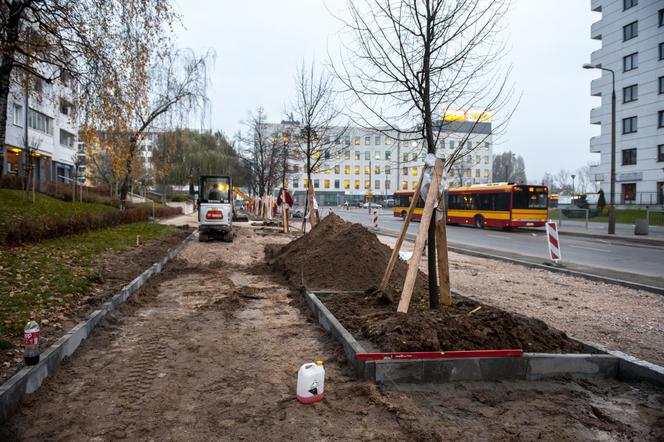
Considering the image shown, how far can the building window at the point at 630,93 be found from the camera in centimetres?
3816

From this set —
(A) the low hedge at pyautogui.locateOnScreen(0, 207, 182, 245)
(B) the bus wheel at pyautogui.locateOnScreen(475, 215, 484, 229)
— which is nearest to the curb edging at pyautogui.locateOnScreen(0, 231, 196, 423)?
(A) the low hedge at pyautogui.locateOnScreen(0, 207, 182, 245)

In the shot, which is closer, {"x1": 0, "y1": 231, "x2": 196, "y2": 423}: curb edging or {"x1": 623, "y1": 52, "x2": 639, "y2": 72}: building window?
{"x1": 0, "y1": 231, "x2": 196, "y2": 423}: curb edging

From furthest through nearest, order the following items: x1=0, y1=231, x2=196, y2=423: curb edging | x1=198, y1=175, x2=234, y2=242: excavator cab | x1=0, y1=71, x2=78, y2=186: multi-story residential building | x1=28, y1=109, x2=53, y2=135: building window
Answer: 1. x1=28, y1=109, x2=53, y2=135: building window
2. x1=0, y1=71, x2=78, y2=186: multi-story residential building
3. x1=198, y1=175, x2=234, y2=242: excavator cab
4. x1=0, y1=231, x2=196, y2=423: curb edging

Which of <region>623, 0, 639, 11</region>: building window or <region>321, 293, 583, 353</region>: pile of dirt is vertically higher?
<region>623, 0, 639, 11</region>: building window

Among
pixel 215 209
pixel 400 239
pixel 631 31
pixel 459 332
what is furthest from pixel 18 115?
pixel 631 31

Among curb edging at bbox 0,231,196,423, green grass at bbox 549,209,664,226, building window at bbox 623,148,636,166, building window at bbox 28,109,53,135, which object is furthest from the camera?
building window at bbox 623,148,636,166

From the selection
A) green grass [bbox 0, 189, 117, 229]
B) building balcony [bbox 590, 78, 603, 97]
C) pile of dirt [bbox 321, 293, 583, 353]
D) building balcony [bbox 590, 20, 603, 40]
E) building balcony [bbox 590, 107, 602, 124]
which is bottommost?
pile of dirt [bbox 321, 293, 583, 353]

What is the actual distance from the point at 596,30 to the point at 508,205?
29.0 meters

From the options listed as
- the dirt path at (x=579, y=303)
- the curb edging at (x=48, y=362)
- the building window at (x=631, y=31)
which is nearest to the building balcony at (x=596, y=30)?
the building window at (x=631, y=31)

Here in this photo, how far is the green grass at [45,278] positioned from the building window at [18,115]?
27.6 m

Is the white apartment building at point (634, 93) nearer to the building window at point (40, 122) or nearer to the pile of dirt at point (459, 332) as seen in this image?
the pile of dirt at point (459, 332)

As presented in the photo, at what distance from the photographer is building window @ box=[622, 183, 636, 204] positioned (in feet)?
125

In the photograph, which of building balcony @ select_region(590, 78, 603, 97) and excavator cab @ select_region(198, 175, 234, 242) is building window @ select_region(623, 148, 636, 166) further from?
excavator cab @ select_region(198, 175, 234, 242)

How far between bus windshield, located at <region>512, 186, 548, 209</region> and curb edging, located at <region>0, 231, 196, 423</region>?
24349 millimetres
